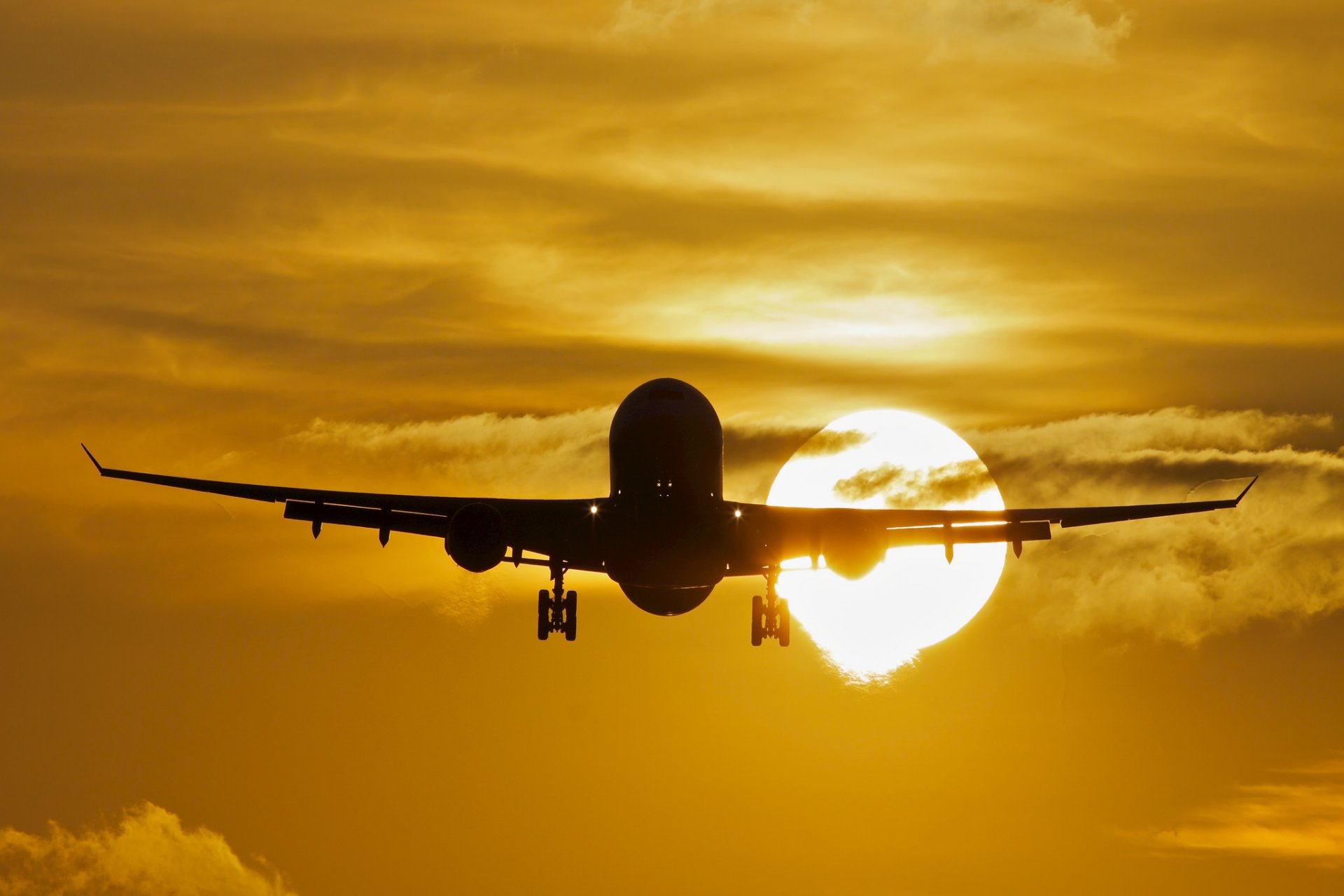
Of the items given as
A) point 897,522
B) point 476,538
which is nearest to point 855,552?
point 897,522

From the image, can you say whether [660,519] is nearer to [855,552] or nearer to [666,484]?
[666,484]

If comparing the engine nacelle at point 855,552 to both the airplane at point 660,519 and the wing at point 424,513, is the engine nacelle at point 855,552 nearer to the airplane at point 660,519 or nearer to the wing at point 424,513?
the airplane at point 660,519

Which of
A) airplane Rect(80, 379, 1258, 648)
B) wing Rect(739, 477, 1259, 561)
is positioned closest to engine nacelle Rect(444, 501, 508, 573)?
airplane Rect(80, 379, 1258, 648)

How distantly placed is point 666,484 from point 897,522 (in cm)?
1031

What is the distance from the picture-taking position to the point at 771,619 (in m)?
63.6

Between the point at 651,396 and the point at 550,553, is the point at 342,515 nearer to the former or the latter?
the point at 550,553

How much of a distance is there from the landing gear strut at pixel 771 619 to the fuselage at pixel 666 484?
346 inches

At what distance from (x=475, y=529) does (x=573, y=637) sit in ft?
35.7

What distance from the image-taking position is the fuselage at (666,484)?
50844 millimetres

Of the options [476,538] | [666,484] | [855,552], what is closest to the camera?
[476,538]

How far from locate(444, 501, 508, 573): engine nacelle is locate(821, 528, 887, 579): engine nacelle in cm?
1115

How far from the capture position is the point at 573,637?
60.2 m

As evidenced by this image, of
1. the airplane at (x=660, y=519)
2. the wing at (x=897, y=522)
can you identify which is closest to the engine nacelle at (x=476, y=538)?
the airplane at (x=660, y=519)

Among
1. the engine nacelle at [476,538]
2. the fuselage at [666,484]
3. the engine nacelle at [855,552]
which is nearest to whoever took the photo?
the engine nacelle at [476,538]
